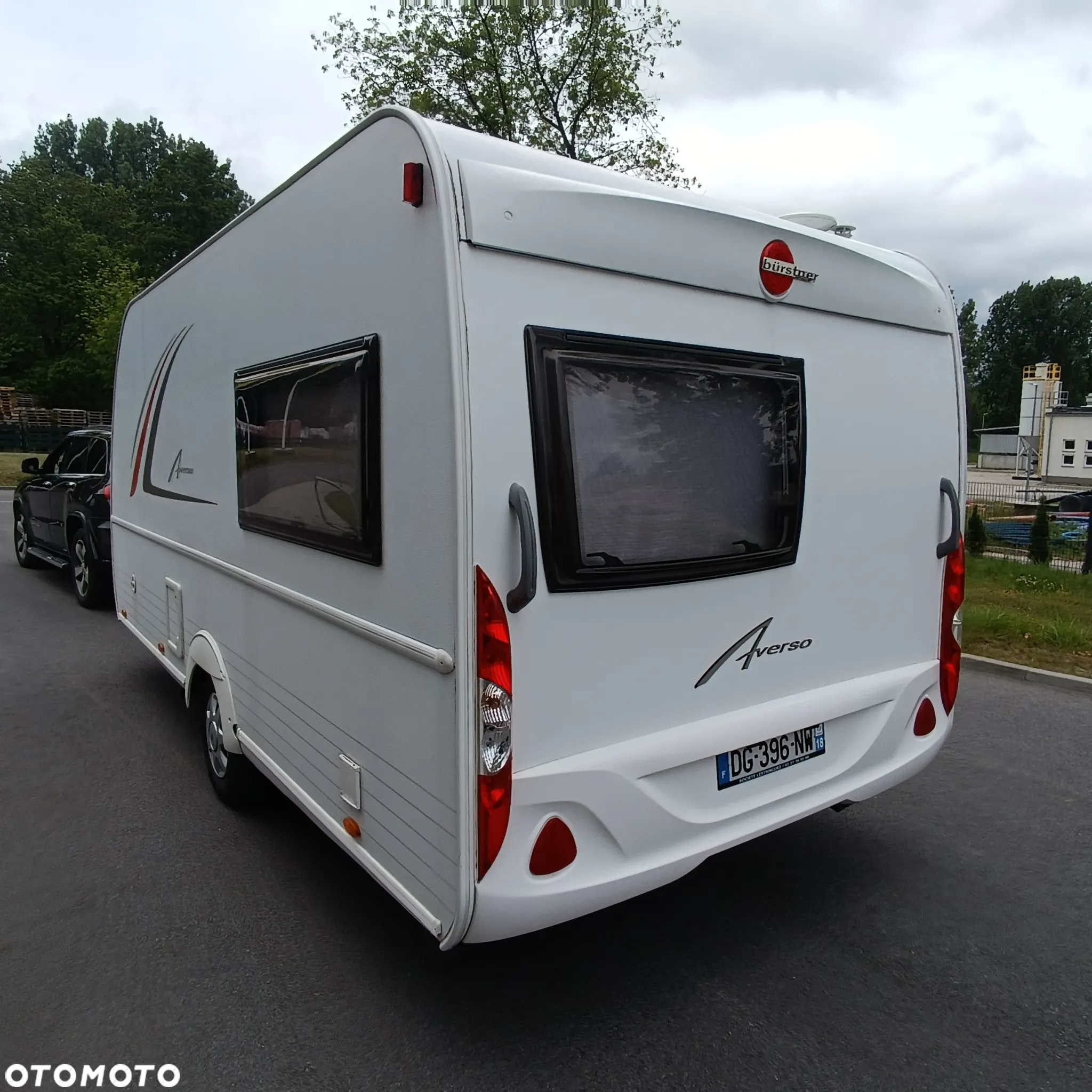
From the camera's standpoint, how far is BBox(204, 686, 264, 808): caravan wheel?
4.15 m

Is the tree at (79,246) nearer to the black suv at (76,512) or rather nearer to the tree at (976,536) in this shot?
the black suv at (76,512)

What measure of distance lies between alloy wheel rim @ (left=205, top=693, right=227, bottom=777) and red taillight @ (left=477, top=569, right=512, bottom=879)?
7.37ft

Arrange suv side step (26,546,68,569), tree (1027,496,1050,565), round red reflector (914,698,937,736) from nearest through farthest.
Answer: round red reflector (914,698,937,736) < suv side step (26,546,68,569) < tree (1027,496,1050,565)

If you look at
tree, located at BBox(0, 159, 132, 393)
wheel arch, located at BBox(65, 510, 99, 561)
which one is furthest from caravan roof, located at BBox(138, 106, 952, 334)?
tree, located at BBox(0, 159, 132, 393)

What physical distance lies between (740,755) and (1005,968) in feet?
4.04

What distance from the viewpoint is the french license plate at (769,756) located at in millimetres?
2879

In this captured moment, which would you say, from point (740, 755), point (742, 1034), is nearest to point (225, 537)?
point (740, 755)

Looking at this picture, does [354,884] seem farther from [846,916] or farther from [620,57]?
[620,57]

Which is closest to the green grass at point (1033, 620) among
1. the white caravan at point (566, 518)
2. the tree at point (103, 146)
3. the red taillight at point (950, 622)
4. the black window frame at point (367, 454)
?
the red taillight at point (950, 622)

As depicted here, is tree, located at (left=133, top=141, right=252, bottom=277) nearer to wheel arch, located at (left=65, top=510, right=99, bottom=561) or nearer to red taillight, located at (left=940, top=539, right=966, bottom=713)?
wheel arch, located at (left=65, top=510, right=99, bottom=561)

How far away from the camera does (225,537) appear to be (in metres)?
4.00

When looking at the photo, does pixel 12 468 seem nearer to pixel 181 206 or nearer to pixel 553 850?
pixel 553 850

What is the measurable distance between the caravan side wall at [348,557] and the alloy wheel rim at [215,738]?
37 centimetres

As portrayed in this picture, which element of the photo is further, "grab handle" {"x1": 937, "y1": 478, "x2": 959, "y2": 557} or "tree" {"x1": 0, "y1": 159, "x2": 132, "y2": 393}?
"tree" {"x1": 0, "y1": 159, "x2": 132, "y2": 393}
